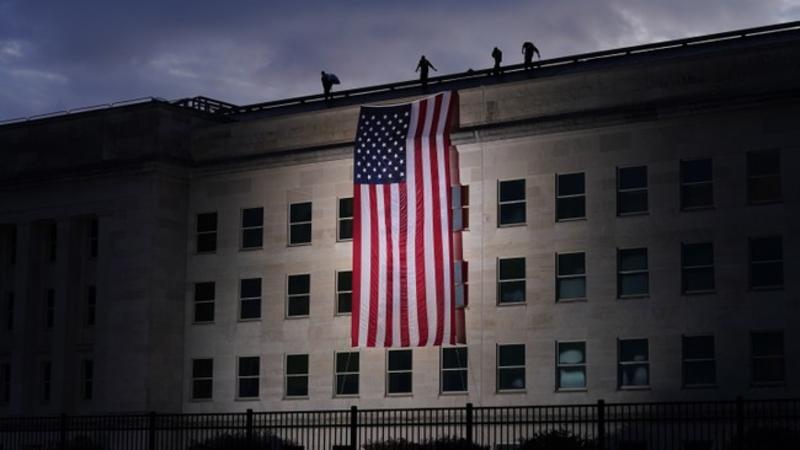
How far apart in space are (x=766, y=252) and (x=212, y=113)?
94.2 ft

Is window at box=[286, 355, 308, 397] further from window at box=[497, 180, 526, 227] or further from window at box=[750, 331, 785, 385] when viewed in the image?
window at box=[750, 331, 785, 385]

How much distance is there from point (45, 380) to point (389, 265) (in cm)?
1971

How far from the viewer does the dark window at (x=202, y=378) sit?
69312mm

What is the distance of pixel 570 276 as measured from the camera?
60.8 meters

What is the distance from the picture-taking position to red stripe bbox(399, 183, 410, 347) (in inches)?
2437

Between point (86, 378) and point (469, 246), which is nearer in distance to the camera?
point (469, 246)

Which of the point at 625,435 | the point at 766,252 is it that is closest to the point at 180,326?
the point at 625,435

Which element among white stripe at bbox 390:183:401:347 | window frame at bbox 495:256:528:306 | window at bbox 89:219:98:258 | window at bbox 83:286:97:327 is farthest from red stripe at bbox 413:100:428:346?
window at bbox 89:219:98:258

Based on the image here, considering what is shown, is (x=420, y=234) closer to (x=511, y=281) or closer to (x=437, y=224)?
(x=437, y=224)

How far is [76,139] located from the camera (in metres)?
72.8

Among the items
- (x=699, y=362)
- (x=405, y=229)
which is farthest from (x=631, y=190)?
(x=405, y=229)

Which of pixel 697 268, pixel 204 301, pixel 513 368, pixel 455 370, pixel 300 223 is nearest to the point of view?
pixel 697 268

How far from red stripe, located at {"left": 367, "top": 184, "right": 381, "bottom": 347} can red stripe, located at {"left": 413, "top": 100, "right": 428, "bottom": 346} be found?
5.86 ft

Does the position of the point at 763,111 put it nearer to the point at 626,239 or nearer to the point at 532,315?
the point at 626,239
